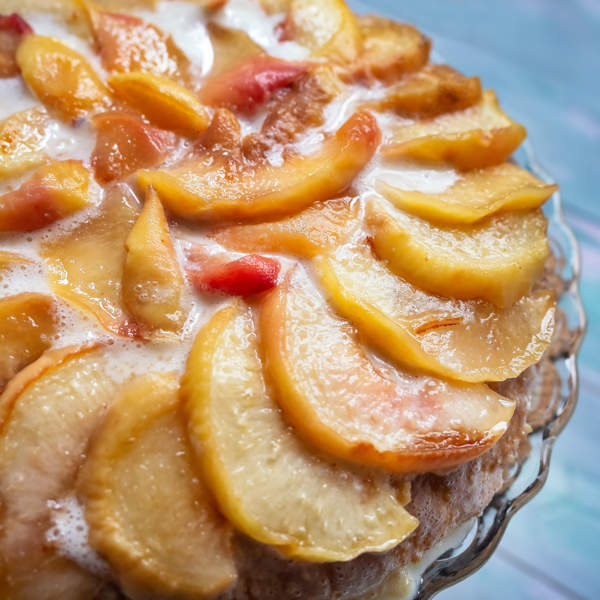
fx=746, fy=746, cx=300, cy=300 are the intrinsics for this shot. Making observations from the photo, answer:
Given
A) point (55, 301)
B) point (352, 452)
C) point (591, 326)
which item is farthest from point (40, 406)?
point (591, 326)

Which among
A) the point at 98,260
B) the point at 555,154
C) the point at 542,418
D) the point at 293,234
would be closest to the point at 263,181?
the point at 293,234

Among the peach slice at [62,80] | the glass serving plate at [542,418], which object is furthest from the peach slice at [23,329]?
the glass serving plate at [542,418]

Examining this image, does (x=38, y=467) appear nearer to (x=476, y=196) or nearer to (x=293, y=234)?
(x=293, y=234)

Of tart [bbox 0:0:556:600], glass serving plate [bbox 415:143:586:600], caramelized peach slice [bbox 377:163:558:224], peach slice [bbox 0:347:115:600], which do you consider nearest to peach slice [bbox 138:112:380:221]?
tart [bbox 0:0:556:600]

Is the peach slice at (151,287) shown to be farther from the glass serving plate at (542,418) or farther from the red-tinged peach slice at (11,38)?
the glass serving plate at (542,418)

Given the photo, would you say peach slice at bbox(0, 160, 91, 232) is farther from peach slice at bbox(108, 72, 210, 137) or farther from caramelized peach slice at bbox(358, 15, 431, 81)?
caramelized peach slice at bbox(358, 15, 431, 81)

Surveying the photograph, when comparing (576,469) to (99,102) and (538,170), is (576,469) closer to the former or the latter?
(538,170)

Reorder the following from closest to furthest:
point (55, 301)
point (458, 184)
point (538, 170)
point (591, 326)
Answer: point (55, 301) < point (458, 184) < point (538, 170) < point (591, 326)
